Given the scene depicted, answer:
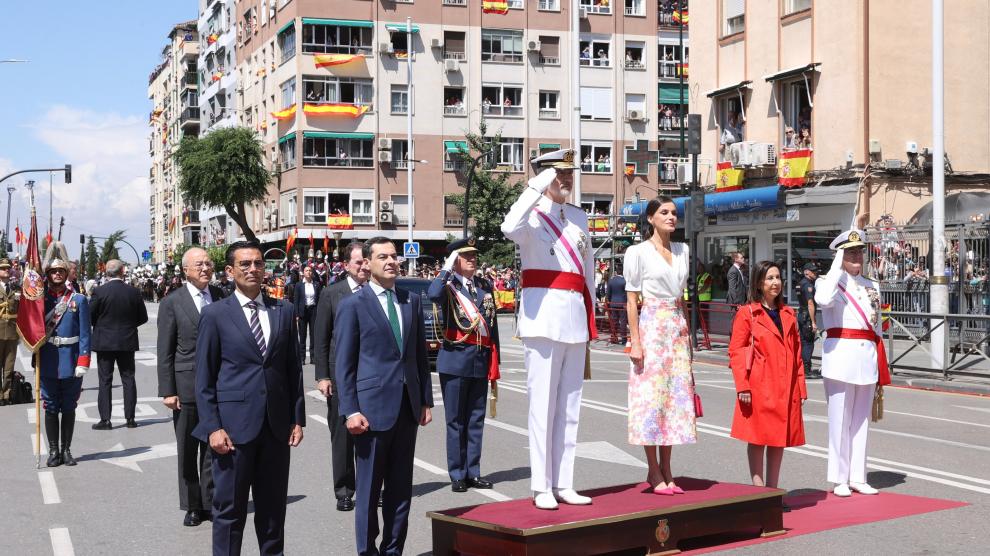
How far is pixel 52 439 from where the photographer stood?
11359 millimetres

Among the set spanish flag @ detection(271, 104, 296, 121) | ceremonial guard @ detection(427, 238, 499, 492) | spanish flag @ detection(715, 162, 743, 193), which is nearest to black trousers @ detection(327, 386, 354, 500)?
ceremonial guard @ detection(427, 238, 499, 492)

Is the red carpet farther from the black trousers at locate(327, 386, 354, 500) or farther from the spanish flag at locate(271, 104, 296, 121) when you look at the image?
the spanish flag at locate(271, 104, 296, 121)

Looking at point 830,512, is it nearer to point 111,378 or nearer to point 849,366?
point 849,366

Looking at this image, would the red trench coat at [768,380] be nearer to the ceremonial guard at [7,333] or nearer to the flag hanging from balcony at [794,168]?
the ceremonial guard at [7,333]

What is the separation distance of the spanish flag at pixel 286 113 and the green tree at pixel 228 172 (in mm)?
2899

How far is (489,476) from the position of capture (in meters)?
10.2

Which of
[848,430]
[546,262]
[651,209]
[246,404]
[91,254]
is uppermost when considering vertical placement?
[91,254]

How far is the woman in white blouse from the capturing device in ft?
25.2

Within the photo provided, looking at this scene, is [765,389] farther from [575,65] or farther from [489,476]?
[575,65]

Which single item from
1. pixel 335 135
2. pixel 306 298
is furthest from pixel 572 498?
pixel 335 135

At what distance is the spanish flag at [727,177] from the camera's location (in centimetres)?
3216

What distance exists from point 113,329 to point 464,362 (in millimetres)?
6249

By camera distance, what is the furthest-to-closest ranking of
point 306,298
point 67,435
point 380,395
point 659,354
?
point 306,298, point 67,435, point 659,354, point 380,395

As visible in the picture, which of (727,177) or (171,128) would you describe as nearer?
(727,177)
